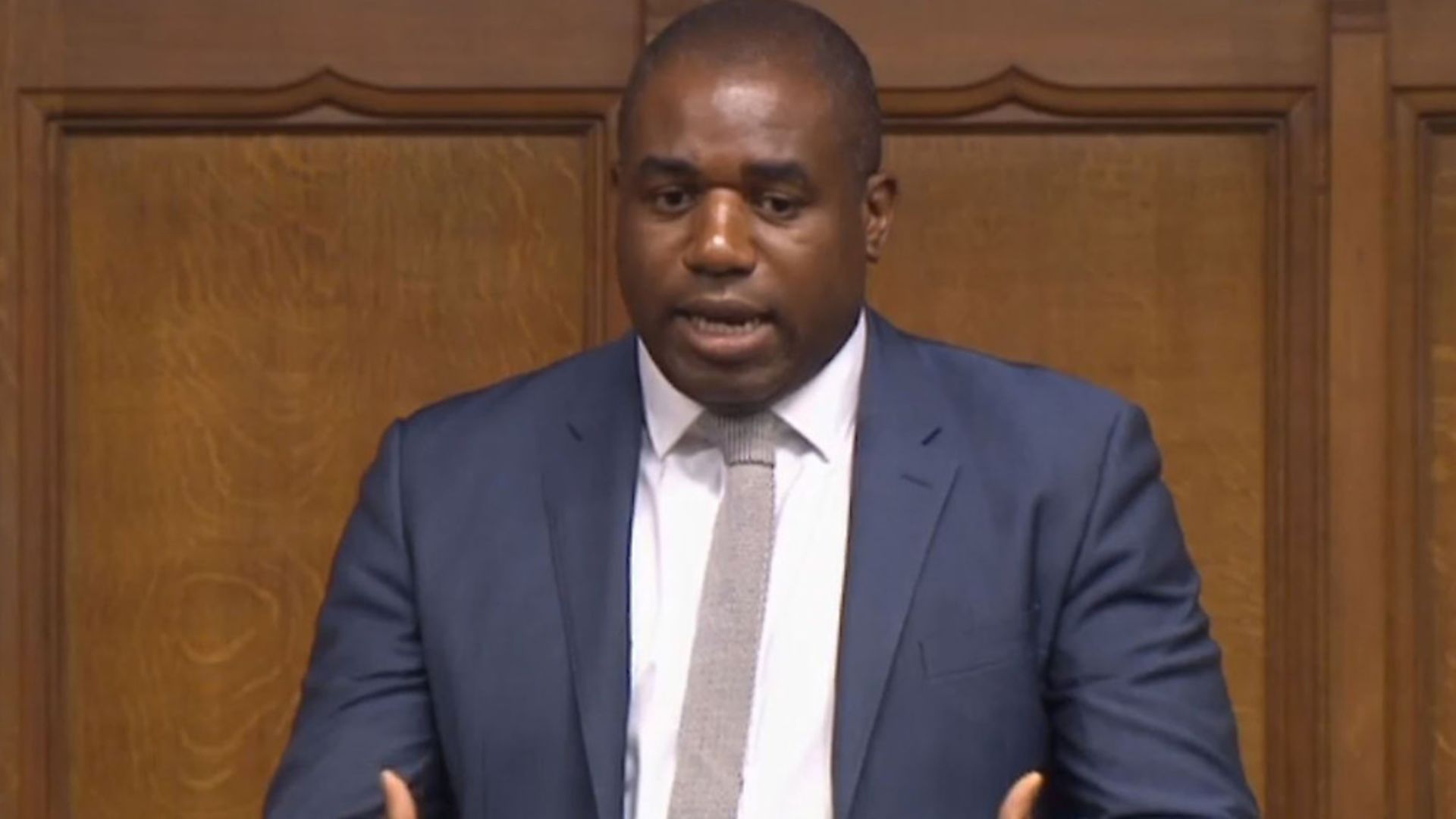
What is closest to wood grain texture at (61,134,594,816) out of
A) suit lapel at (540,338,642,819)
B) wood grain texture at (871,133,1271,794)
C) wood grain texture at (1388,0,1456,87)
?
wood grain texture at (871,133,1271,794)

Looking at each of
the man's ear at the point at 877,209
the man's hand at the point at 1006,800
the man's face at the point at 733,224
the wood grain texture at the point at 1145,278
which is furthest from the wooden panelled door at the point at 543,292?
the man's hand at the point at 1006,800

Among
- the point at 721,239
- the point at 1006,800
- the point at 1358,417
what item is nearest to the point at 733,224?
the point at 721,239

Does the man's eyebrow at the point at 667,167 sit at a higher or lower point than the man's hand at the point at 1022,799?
higher

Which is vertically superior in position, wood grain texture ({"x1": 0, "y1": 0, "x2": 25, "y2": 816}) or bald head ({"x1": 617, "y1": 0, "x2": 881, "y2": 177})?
bald head ({"x1": 617, "y1": 0, "x2": 881, "y2": 177})

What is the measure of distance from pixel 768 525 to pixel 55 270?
121 cm

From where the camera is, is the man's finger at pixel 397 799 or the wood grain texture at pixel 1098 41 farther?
the wood grain texture at pixel 1098 41

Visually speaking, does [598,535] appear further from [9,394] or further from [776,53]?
[9,394]

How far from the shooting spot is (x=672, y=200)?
2.59 meters

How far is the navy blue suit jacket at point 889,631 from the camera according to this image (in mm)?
2535

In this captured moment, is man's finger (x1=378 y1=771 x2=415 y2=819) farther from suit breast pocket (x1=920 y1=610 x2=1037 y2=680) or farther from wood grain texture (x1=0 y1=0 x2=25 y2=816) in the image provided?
wood grain texture (x1=0 y1=0 x2=25 y2=816)

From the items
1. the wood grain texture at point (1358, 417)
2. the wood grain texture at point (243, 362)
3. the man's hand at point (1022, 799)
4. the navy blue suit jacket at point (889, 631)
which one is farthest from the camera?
the wood grain texture at point (243, 362)

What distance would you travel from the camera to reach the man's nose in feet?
8.30

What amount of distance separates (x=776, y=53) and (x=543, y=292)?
0.97 meters

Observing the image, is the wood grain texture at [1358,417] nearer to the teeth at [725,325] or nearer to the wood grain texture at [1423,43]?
the wood grain texture at [1423,43]
